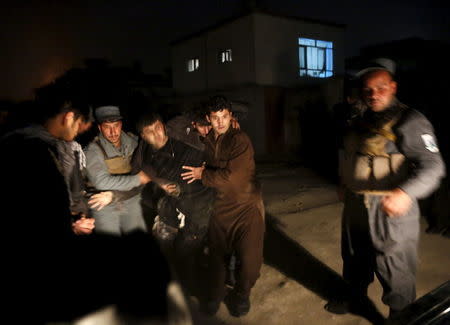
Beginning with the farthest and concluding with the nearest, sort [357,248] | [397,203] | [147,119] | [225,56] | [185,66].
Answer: [185,66], [225,56], [147,119], [357,248], [397,203]

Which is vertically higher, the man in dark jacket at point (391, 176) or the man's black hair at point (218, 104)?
the man's black hair at point (218, 104)

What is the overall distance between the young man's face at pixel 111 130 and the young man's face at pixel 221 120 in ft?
3.03

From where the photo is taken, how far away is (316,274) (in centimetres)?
405

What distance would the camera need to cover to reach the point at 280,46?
17422mm

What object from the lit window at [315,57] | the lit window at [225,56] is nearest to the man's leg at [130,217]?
the lit window at [225,56]

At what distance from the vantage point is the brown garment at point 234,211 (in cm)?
308

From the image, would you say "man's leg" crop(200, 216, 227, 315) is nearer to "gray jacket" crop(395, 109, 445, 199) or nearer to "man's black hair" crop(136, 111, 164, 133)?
"man's black hair" crop(136, 111, 164, 133)

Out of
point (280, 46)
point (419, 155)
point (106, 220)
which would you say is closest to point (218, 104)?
point (106, 220)

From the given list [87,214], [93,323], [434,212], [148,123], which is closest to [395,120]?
[148,123]

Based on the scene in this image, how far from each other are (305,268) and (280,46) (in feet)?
50.2

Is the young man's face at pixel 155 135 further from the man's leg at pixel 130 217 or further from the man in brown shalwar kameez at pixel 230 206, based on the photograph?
the man's leg at pixel 130 217

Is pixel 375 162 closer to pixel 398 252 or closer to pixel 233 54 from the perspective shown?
pixel 398 252

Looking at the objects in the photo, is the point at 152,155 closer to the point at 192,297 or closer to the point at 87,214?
the point at 87,214

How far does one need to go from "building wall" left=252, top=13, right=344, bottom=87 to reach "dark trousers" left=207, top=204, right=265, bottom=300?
14672mm
